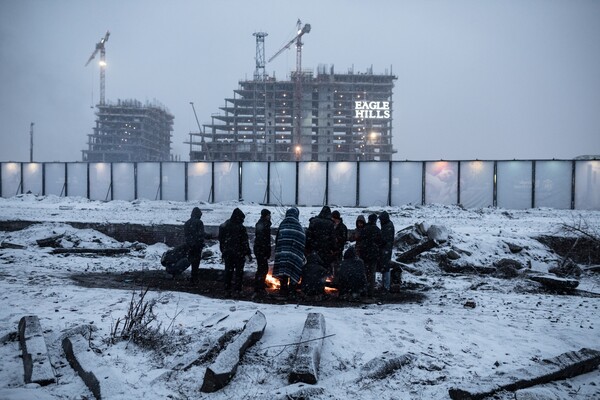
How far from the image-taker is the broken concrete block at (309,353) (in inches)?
172

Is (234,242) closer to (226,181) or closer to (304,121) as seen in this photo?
(226,181)

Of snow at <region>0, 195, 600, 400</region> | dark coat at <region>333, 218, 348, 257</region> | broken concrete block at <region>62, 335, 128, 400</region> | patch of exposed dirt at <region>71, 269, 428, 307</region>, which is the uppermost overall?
dark coat at <region>333, 218, 348, 257</region>

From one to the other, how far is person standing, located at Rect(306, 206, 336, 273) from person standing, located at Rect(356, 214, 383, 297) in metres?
0.65

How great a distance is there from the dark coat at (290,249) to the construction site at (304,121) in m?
90.7

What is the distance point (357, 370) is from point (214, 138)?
99752mm

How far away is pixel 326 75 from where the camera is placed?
347ft

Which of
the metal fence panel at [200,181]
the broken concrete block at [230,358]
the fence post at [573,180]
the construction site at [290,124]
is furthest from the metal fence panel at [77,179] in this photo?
the construction site at [290,124]

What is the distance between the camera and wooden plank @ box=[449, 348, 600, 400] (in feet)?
13.4

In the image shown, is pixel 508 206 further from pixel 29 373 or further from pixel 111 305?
pixel 29 373

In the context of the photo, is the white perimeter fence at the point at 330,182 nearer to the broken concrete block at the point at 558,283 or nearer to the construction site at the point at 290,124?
the broken concrete block at the point at 558,283

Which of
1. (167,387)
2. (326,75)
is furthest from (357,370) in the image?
(326,75)

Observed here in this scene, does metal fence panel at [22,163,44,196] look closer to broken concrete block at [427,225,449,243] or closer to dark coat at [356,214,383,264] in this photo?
broken concrete block at [427,225,449,243]

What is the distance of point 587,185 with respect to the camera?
24.8 m

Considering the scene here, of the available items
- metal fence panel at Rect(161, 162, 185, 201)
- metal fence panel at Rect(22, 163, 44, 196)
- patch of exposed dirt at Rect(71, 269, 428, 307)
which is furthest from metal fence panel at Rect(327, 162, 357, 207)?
metal fence panel at Rect(22, 163, 44, 196)
